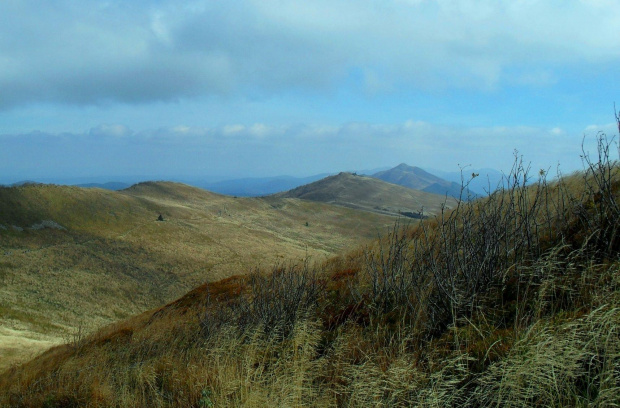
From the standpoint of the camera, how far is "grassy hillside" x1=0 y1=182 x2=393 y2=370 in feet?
110

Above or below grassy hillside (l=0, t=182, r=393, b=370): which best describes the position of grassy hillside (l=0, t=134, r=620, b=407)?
above

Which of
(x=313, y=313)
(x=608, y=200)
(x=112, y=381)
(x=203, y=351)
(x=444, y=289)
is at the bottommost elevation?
(x=112, y=381)

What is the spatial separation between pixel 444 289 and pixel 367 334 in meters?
1.10

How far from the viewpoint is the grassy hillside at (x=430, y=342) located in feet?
10.4

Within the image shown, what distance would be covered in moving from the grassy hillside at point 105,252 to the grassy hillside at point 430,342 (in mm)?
9369

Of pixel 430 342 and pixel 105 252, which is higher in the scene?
pixel 430 342

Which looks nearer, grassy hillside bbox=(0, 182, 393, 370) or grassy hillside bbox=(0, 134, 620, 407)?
grassy hillside bbox=(0, 134, 620, 407)

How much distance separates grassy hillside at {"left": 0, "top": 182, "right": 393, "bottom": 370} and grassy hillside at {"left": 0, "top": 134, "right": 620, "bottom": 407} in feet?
30.7

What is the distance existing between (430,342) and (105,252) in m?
59.0

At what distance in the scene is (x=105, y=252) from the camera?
2164 inches

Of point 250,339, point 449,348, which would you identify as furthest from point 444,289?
point 250,339

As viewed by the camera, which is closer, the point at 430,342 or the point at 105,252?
the point at 430,342

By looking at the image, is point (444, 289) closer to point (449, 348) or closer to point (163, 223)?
point (449, 348)

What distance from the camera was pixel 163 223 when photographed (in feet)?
243
